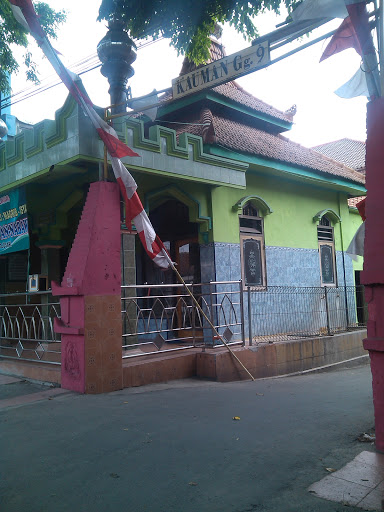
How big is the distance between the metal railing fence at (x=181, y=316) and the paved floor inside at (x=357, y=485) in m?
4.20

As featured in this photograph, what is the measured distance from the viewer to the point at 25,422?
5.07m

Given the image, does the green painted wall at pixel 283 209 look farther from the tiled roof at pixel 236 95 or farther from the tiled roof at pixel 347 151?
the tiled roof at pixel 347 151

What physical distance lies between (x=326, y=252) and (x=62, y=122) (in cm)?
930

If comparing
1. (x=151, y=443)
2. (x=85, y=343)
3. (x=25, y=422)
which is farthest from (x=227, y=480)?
(x=85, y=343)

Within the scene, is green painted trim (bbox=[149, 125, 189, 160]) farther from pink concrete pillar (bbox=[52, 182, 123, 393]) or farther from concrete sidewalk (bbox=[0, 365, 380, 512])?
concrete sidewalk (bbox=[0, 365, 380, 512])

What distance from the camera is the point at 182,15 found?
7.63 metres

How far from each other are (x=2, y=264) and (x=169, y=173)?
16.8 feet

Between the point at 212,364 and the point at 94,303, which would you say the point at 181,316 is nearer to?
the point at 212,364

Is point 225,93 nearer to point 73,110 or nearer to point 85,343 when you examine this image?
point 73,110

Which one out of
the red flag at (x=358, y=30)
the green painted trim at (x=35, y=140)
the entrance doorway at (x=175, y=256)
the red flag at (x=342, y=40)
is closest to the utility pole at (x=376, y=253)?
the red flag at (x=358, y=30)

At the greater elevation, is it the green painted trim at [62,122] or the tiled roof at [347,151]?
the tiled roof at [347,151]

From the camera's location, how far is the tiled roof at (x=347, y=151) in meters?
20.7

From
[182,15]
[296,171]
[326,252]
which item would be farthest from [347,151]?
[182,15]

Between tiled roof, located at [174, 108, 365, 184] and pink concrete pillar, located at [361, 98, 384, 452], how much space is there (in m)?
5.94
